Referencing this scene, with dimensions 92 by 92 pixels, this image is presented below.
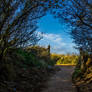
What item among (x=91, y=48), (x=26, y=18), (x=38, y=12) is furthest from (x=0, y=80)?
(x=91, y=48)

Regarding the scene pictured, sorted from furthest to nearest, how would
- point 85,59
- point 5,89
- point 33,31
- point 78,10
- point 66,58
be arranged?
point 66,58
point 85,59
point 33,31
point 78,10
point 5,89

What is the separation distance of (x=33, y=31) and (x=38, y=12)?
0.99 m

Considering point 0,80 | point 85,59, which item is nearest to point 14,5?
point 0,80

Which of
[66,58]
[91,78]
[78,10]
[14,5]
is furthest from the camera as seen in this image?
[66,58]

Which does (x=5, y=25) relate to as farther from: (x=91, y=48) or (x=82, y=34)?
(x=91, y=48)

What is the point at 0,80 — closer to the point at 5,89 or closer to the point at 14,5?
the point at 5,89

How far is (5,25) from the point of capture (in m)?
5.79

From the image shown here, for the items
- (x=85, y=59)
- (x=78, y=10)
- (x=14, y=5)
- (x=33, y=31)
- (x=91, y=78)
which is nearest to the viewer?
(x=14, y=5)

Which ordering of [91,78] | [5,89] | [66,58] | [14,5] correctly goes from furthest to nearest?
[66,58] < [91,78] < [14,5] < [5,89]

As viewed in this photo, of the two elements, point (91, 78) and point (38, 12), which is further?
point (91, 78)

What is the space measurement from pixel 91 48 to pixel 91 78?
1.71 metres

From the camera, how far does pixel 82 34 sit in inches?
267

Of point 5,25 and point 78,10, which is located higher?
point 78,10

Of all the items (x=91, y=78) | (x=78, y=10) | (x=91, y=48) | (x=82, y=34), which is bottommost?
(x=91, y=78)
